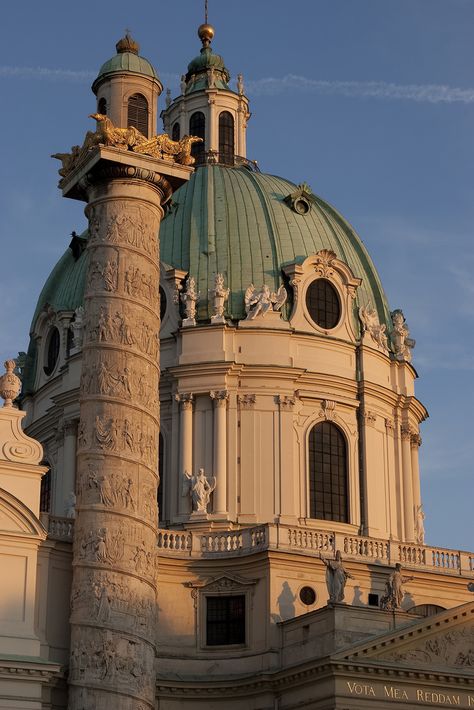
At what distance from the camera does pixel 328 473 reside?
51219 millimetres

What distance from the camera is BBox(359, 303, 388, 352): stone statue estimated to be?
53938 millimetres

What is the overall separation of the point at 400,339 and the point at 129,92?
62.6 feet

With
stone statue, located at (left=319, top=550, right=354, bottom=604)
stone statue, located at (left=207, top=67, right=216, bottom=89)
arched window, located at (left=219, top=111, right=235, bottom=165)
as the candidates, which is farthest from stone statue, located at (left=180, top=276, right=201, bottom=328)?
stone statue, located at (left=319, top=550, right=354, bottom=604)

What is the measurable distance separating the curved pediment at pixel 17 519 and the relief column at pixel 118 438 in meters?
2.64

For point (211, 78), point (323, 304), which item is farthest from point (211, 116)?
point (323, 304)

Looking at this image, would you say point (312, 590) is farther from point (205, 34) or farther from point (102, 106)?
point (205, 34)

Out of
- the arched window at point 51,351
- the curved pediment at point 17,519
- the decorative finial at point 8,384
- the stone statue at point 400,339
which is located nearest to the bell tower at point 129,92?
the decorative finial at point 8,384

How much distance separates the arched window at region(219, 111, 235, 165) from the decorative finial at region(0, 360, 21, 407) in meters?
20.9

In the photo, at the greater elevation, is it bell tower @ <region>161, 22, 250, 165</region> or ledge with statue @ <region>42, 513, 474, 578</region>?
bell tower @ <region>161, 22, 250, 165</region>

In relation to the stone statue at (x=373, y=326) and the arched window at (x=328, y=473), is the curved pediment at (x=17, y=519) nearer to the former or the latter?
the arched window at (x=328, y=473)

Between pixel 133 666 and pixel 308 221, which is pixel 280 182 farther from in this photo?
pixel 133 666

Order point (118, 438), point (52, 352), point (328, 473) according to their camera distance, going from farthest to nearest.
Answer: point (52, 352), point (328, 473), point (118, 438)

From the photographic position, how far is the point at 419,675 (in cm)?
4109

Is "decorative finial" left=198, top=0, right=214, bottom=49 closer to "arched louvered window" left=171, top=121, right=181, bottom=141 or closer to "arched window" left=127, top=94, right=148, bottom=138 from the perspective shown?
"arched louvered window" left=171, top=121, right=181, bottom=141
